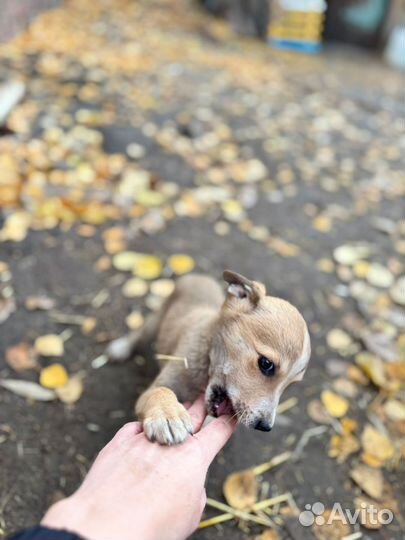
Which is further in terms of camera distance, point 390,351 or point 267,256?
point 267,256

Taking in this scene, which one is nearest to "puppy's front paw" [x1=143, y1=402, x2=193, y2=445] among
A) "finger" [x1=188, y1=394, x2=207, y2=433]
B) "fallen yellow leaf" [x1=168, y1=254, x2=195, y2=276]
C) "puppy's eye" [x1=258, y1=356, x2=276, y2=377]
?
"finger" [x1=188, y1=394, x2=207, y2=433]

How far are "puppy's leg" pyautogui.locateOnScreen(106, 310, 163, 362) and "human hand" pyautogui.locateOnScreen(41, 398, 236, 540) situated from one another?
1.37 meters

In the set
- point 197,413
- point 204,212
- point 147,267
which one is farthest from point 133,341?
point 204,212

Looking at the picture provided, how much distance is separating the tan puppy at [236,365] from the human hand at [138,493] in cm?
9

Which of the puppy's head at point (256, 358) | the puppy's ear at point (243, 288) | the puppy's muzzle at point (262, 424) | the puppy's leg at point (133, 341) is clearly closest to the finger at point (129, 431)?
the puppy's head at point (256, 358)

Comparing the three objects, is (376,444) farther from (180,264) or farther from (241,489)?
(180,264)

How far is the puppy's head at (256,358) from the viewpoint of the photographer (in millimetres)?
2520

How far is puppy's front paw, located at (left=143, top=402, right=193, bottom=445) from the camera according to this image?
2.35 meters

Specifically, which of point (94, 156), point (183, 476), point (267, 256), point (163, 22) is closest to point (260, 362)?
point (183, 476)

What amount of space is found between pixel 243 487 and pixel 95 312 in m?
1.75

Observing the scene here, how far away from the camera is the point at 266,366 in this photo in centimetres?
254

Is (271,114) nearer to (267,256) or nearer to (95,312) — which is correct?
(267,256)

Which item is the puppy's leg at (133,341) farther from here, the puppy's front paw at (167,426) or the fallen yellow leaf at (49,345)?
the puppy's front paw at (167,426)

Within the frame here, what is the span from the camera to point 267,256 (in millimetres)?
5082
